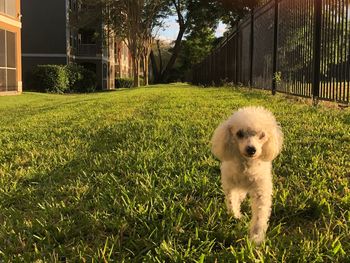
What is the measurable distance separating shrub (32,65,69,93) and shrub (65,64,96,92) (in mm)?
1547

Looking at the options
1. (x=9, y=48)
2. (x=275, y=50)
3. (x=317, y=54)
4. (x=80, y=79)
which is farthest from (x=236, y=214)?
(x=80, y=79)

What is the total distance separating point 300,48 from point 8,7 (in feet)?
66.6

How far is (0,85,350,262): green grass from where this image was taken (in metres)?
2.23

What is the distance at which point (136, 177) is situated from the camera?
3.45 m

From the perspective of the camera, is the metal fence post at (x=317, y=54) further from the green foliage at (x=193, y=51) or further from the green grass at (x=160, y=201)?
the green foliage at (x=193, y=51)

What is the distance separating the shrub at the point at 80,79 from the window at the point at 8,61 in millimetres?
9606

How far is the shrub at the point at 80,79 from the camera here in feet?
116

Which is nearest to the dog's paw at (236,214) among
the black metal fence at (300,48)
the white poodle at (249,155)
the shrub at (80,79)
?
the white poodle at (249,155)

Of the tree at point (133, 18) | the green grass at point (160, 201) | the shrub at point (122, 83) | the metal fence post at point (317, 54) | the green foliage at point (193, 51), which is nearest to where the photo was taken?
the green grass at point (160, 201)

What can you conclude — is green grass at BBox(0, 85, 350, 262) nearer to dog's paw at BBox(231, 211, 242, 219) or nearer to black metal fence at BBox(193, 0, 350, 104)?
dog's paw at BBox(231, 211, 242, 219)

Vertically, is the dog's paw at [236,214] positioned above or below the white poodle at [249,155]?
below

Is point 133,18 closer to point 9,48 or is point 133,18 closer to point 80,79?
point 80,79

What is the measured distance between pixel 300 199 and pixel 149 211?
95 centimetres

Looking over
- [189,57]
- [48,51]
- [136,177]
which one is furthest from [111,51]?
[136,177]
